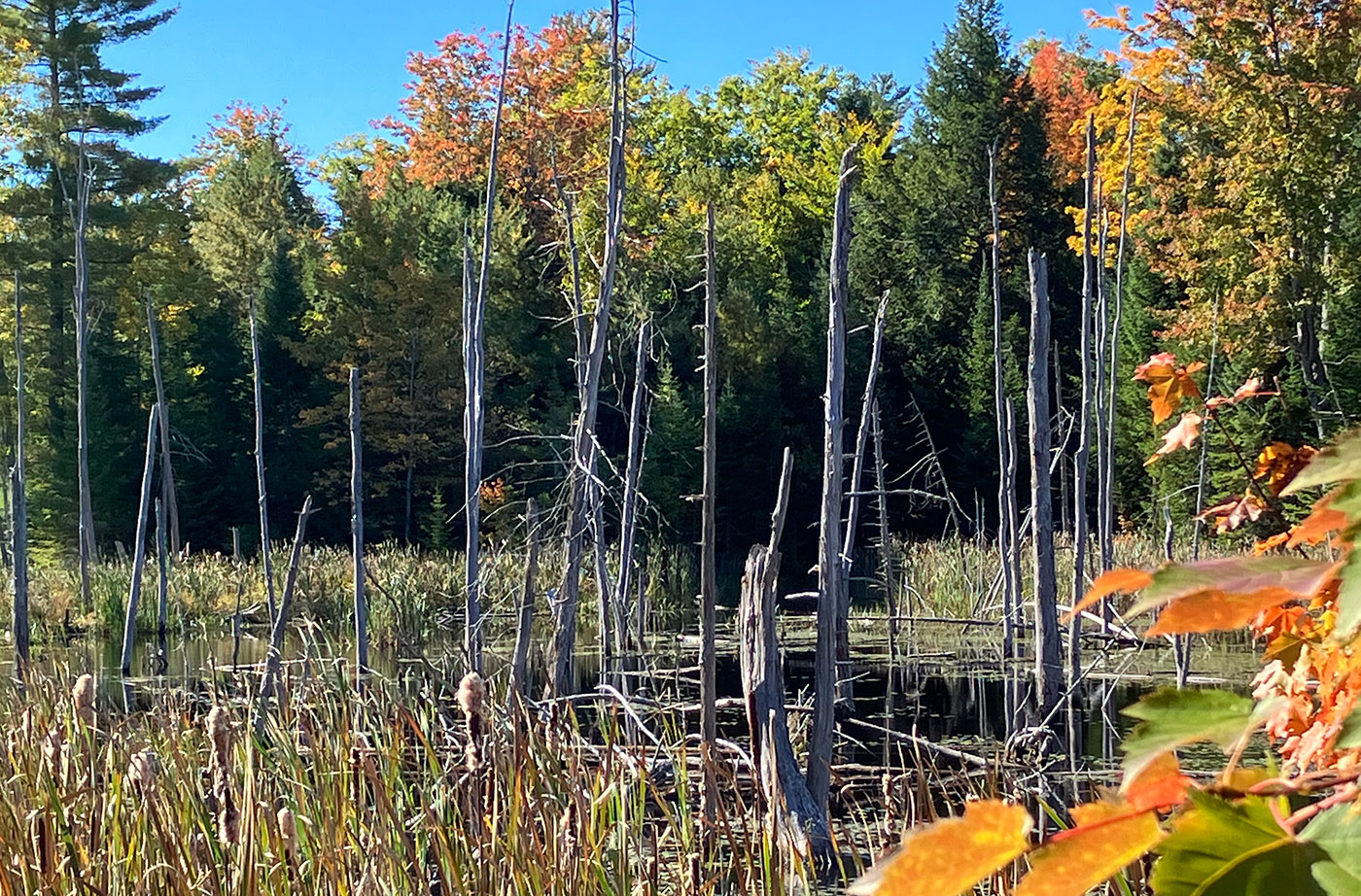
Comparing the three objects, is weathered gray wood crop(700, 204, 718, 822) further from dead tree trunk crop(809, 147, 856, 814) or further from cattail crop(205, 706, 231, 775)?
cattail crop(205, 706, 231, 775)

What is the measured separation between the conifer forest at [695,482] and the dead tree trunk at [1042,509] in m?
0.03

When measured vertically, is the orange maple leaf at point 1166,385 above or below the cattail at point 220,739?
above

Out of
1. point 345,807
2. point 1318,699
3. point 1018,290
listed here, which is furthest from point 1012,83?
point 1318,699

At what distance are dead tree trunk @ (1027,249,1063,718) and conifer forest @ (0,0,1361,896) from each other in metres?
0.03

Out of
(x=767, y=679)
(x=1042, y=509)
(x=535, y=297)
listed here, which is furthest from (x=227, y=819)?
(x=535, y=297)

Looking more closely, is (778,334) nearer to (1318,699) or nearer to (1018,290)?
(1018,290)

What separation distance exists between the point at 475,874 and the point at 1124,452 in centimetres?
1866

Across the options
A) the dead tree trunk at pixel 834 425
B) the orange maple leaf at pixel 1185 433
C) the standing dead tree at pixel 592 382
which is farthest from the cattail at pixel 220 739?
the standing dead tree at pixel 592 382

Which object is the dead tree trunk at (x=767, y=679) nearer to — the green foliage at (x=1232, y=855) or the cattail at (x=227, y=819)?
the cattail at (x=227, y=819)

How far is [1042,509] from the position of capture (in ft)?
23.5

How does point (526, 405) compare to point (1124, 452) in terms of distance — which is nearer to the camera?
point (1124, 452)

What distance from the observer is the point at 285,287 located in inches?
888

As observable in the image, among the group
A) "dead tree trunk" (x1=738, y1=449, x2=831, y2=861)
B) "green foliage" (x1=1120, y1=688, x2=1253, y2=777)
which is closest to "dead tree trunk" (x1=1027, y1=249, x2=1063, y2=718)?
"dead tree trunk" (x1=738, y1=449, x2=831, y2=861)

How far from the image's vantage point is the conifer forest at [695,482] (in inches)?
78.6
